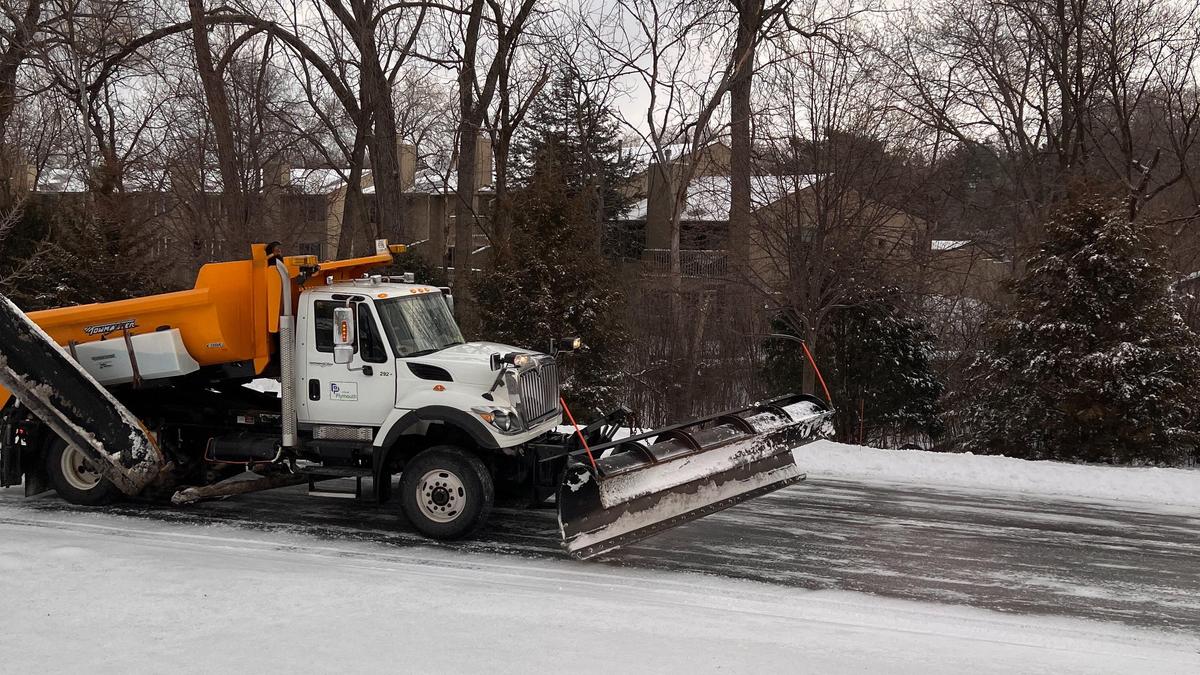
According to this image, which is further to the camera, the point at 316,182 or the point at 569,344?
the point at 316,182

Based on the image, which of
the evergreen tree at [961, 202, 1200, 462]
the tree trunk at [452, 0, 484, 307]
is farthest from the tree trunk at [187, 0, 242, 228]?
the evergreen tree at [961, 202, 1200, 462]

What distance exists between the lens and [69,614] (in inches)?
253

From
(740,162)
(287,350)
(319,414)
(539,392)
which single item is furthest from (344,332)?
(740,162)

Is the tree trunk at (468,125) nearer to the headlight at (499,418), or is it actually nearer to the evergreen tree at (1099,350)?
the evergreen tree at (1099,350)

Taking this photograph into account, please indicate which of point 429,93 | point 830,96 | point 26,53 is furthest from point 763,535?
point 429,93

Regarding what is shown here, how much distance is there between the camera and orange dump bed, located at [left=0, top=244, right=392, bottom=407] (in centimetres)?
909

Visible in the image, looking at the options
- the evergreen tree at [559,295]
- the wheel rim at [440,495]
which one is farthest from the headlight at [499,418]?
the evergreen tree at [559,295]

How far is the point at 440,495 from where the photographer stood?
8641 millimetres

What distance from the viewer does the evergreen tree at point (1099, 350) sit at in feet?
46.3

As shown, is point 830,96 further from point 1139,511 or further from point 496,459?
point 496,459

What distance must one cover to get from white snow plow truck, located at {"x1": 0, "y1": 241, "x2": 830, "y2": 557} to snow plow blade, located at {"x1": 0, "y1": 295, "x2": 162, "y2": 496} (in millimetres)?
14

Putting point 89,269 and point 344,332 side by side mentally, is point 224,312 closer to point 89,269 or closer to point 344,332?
point 344,332

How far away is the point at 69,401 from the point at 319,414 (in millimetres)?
2403

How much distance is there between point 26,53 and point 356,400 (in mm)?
21532
